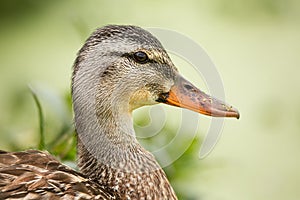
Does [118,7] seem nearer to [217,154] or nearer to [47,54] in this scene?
[47,54]

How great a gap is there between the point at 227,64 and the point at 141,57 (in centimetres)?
249

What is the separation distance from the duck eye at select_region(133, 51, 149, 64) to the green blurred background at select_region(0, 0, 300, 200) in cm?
107

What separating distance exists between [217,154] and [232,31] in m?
1.15

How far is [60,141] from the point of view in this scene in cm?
307

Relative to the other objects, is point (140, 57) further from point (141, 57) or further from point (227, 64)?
point (227, 64)

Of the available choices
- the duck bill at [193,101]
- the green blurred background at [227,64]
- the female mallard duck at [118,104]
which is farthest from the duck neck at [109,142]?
the green blurred background at [227,64]

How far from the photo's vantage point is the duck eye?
2.65 meters

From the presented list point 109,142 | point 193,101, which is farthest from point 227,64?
point 109,142

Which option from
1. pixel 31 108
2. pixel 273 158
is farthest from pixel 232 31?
pixel 31 108

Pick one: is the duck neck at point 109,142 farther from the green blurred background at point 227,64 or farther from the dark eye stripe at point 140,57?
the green blurred background at point 227,64

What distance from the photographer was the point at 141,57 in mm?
2660

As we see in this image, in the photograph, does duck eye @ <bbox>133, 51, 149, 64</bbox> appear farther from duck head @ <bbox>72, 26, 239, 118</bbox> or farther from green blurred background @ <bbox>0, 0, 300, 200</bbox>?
green blurred background @ <bbox>0, 0, 300, 200</bbox>

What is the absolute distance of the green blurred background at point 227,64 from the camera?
450 cm

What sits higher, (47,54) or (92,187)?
(47,54)
